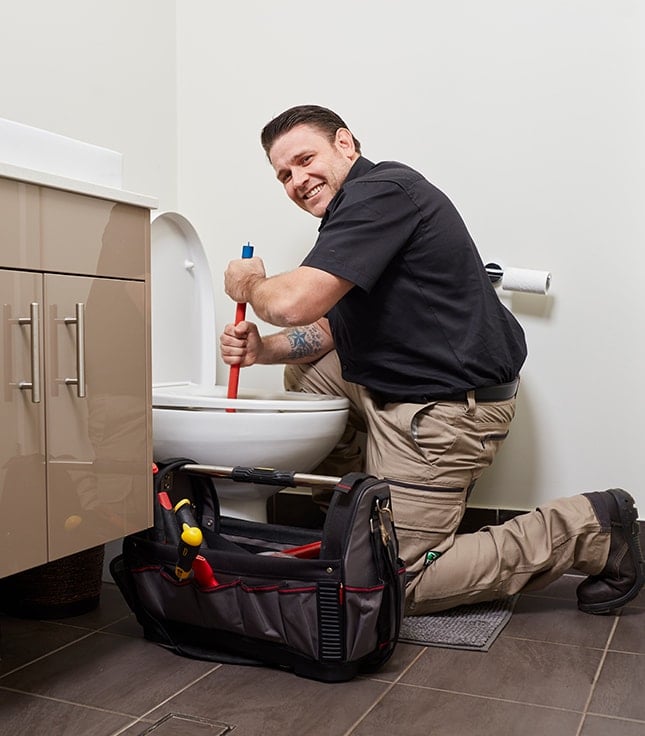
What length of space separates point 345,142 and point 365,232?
39 centimetres

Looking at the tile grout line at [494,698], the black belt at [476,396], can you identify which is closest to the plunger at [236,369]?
the black belt at [476,396]

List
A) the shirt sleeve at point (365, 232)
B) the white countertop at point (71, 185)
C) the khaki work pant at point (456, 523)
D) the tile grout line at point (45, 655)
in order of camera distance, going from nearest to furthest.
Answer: the white countertop at point (71, 185) → the tile grout line at point (45, 655) → the shirt sleeve at point (365, 232) → the khaki work pant at point (456, 523)

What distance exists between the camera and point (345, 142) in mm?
1967

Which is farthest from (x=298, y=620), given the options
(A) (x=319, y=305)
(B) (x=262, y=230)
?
(B) (x=262, y=230)

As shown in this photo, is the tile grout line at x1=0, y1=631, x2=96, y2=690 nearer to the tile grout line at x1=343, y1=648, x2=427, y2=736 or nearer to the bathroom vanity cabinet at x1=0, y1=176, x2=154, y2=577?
the bathroom vanity cabinet at x1=0, y1=176, x2=154, y2=577

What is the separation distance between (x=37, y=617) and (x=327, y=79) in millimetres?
1422

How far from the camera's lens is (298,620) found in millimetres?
1439

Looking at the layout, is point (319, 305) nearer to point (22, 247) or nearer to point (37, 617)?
point (22, 247)

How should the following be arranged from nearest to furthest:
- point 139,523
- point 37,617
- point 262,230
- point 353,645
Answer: point 353,645
point 139,523
point 37,617
point 262,230

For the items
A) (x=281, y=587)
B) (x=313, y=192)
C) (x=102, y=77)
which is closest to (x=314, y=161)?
(x=313, y=192)

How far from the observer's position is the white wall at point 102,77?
188 centimetres

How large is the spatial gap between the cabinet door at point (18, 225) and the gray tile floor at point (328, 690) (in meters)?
0.65

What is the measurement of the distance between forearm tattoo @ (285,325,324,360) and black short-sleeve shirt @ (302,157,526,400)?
259 mm

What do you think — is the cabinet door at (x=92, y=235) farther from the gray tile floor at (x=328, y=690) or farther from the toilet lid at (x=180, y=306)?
the gray tile floor at (x=328, y=690)
